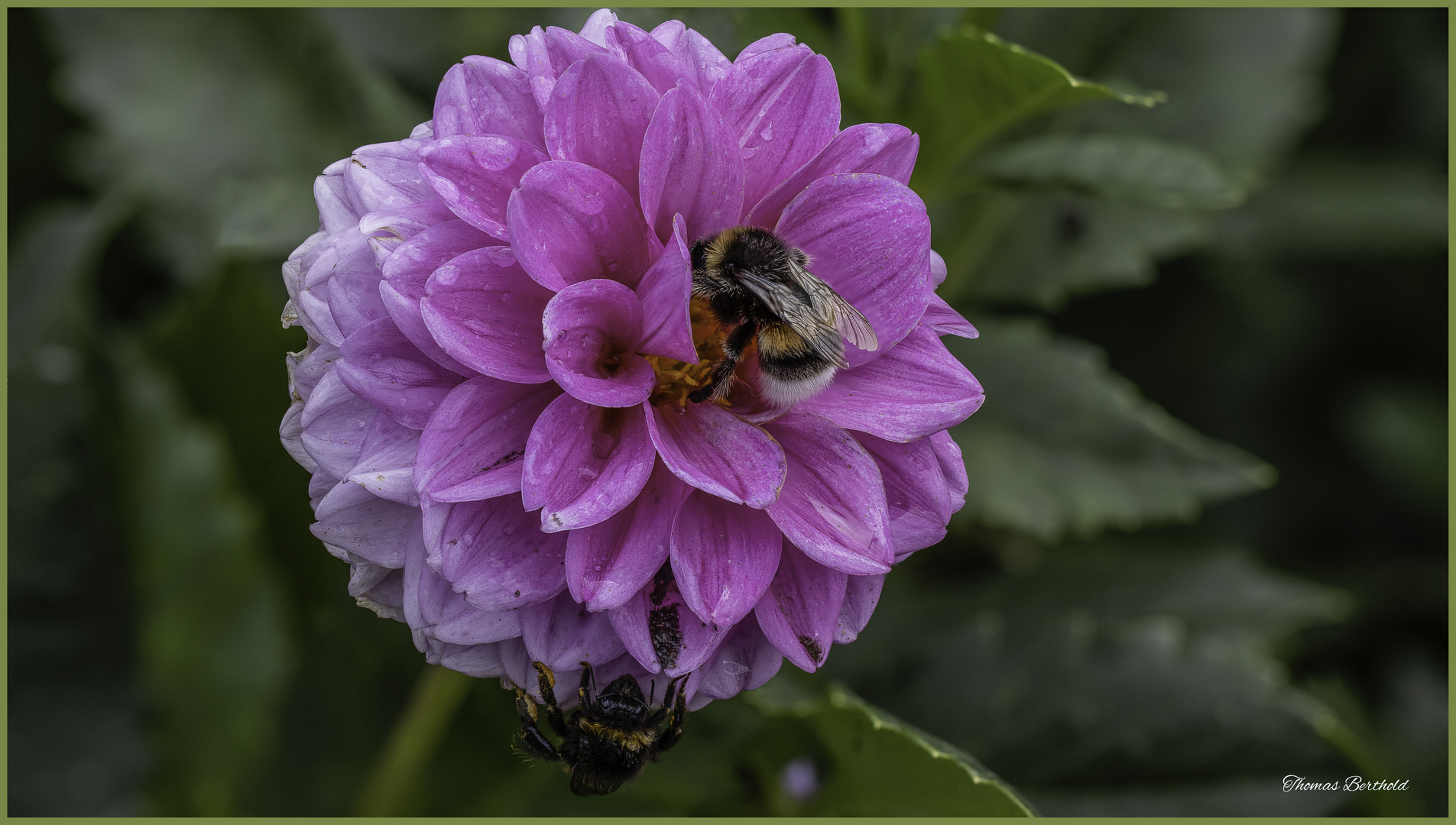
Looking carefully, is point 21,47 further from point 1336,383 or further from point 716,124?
point 1336,383

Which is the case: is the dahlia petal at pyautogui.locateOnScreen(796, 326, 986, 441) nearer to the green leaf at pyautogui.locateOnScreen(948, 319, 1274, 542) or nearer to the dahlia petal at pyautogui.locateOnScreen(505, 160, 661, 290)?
the dahlia petal at pyautogui.locateOnScreen(505, 160, 661, 290)

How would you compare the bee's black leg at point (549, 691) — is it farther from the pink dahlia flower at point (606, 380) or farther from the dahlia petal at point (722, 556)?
the dahlia petal at point (722, 556)

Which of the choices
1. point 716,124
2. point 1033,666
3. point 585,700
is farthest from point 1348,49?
point 585,700

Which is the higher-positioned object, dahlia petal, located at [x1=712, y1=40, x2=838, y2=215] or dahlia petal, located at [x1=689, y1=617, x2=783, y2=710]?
dahlia petal, located at [x1=712, y1=40, x2=838, y2=215]
